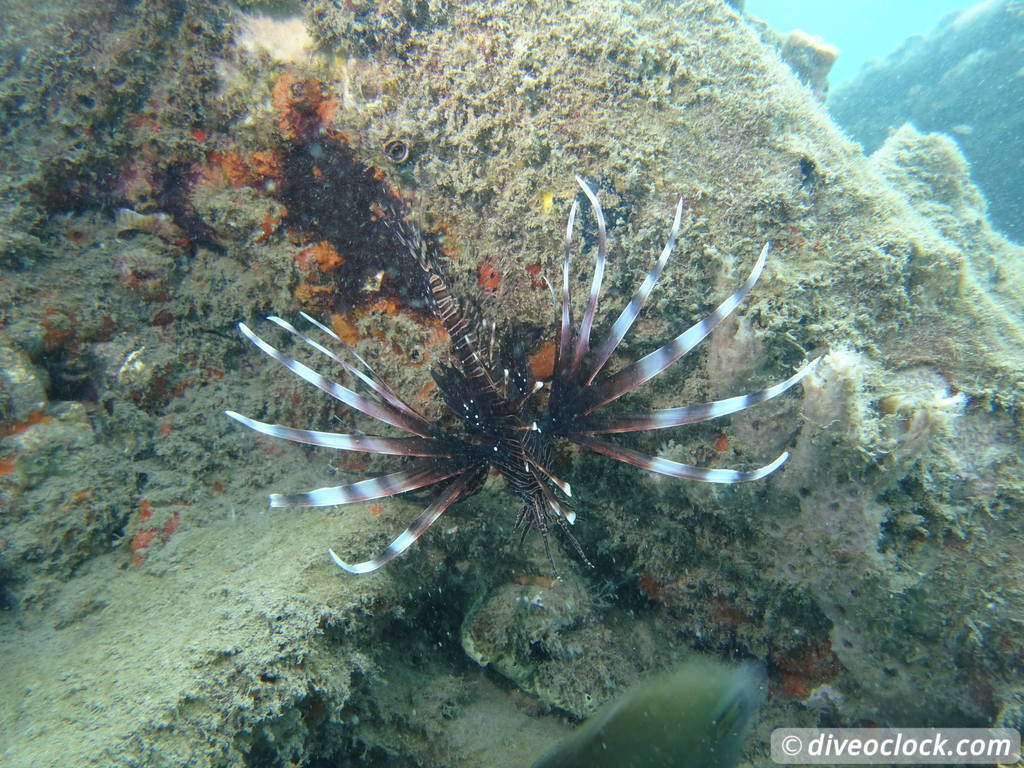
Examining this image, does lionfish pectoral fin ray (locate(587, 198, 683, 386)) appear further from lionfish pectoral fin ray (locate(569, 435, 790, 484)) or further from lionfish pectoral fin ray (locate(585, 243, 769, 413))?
lionfish pectoral fin ray (locate(569, 435, 790, 484))

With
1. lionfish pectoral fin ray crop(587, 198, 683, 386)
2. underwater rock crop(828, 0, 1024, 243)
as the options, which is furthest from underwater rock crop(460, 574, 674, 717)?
underwater rock crop(828, 0, 1024, 243)

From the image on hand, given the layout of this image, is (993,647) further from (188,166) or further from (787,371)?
(188,166)

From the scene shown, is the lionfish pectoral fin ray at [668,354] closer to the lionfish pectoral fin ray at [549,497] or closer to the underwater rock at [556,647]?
the lionfish pectoral fin ray at [549,497]

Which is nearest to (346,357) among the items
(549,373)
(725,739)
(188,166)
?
(549,373)

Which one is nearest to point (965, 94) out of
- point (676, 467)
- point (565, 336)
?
point (565, 336)

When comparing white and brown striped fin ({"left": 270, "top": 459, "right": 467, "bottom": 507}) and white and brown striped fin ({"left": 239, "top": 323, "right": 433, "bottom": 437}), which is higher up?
white and brown striped fin ({"left": 239, "top": 323, "right": 433, "bottom": 437})

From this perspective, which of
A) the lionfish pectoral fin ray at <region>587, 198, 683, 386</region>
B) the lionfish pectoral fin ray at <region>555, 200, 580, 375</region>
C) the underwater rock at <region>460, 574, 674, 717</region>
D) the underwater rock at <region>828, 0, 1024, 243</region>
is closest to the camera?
the lionfish pectoral fin ray at <region>587, 198, 683, 386</region>

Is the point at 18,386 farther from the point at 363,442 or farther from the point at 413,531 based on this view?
the point at 413,531
